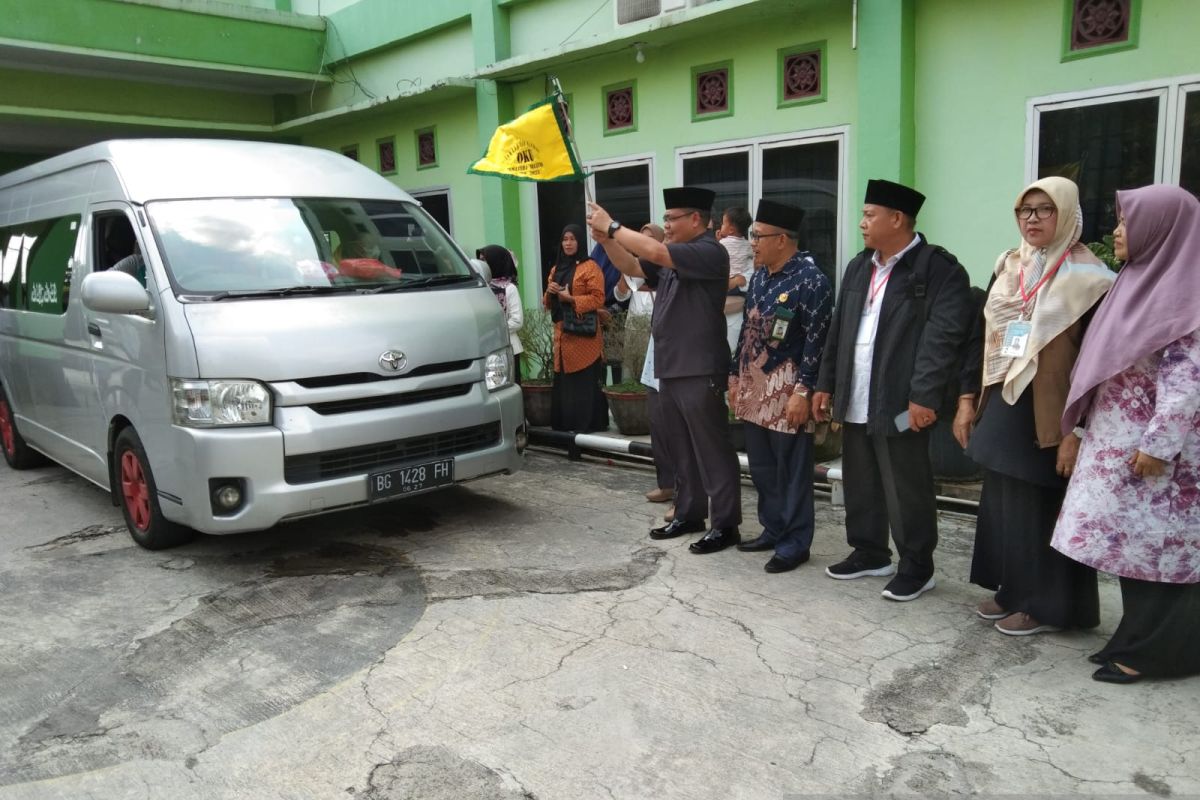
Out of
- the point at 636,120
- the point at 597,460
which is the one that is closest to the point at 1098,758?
the point at 597,460

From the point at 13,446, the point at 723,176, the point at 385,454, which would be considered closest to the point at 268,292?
the point at 385,454

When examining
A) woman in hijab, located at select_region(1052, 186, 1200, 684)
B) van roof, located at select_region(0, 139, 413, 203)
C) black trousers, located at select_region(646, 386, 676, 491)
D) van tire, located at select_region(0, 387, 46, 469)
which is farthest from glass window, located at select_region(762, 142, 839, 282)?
van tire, located at select_region(0, 387, 46, 469)

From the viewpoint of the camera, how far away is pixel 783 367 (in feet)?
14.9

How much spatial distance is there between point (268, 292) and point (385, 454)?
1014 millimetres

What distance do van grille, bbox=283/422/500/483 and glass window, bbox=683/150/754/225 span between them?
3.87 m

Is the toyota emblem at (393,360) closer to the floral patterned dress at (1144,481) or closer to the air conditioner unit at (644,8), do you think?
the floral patterned dress at (1144,481)

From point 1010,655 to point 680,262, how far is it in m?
2.27

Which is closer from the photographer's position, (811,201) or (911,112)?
(911,112)

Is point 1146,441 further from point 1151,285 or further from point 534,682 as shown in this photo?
point 534,682

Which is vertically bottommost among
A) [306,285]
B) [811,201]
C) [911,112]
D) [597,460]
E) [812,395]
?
[597,460]

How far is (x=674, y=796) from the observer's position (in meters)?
2.77

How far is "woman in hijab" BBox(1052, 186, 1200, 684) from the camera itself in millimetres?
3105

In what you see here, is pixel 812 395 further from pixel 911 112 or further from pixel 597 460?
pixel 911 112

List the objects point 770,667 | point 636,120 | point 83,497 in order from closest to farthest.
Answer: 1. point 770,667
2. point 83,497
3. point 636,120
